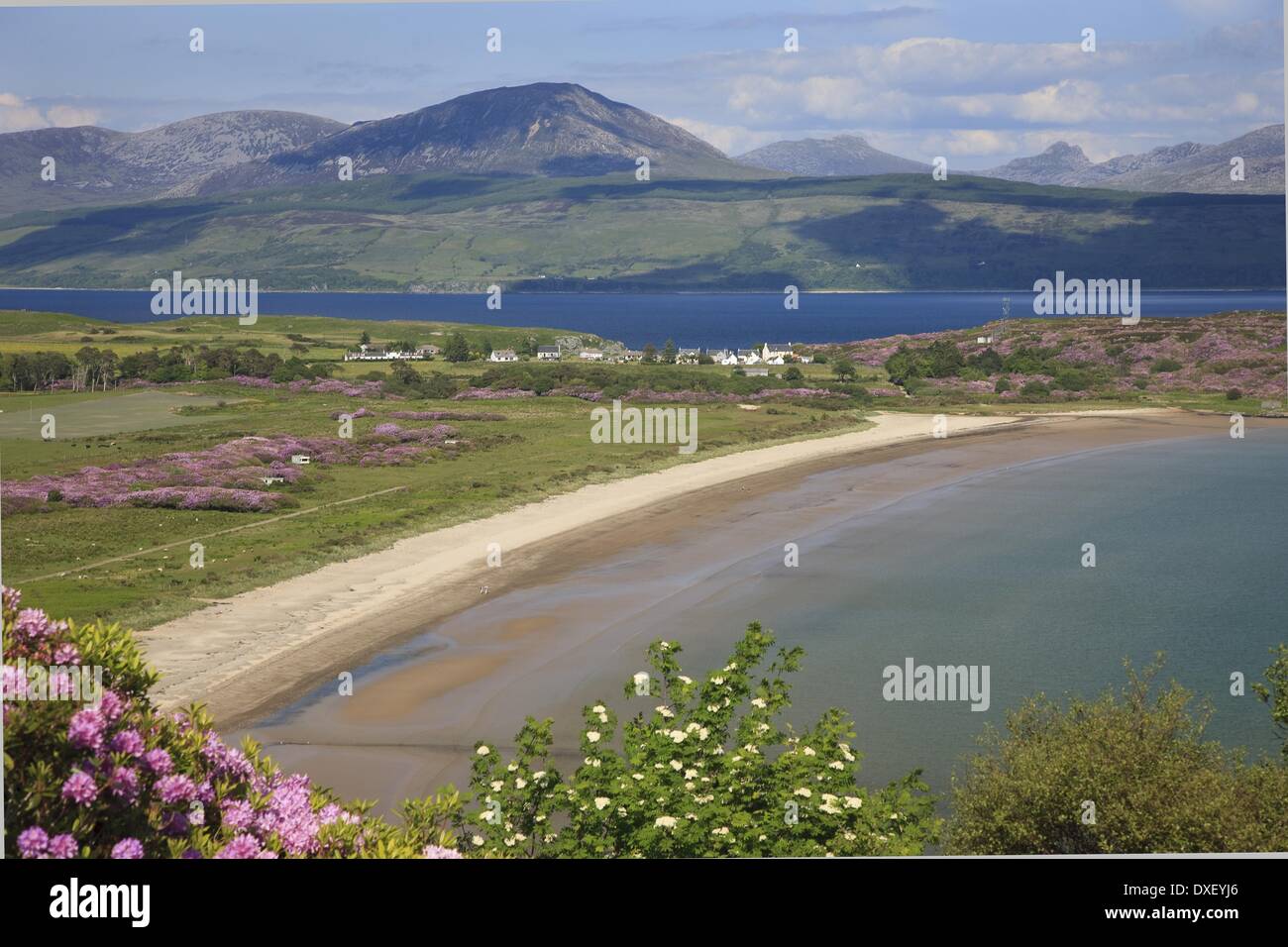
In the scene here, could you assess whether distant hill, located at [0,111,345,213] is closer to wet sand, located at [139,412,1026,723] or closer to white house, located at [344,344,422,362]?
wet sand, located at [139,412,1026,723]

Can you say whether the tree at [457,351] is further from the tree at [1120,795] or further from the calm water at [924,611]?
the tree at [1120,795]

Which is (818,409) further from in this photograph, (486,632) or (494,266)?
(494,266)

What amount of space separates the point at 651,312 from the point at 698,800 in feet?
516

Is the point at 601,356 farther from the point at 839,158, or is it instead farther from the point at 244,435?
the point at 244,435

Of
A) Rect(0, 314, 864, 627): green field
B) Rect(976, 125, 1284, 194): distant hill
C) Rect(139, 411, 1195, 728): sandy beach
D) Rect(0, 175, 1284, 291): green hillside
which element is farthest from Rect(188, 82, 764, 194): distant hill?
Rect(139, 411, 1195, 728): sandy beach

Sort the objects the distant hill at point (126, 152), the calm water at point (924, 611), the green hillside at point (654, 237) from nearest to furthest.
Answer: the calm water at point (924, 611) < the distant hill at point (126, 152) < the green hillside at point (654, 237)

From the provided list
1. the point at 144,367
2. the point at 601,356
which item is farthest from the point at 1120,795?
the point at 601,356

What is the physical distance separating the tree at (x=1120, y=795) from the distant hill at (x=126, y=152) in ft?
46.3

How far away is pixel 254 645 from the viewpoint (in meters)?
19.7

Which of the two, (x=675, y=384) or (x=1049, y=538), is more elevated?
(x=675, y=384)

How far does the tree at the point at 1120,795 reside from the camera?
10695 mm

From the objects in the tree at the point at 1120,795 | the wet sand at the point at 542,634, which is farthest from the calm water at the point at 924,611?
the tree at the point at 1120,795
